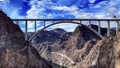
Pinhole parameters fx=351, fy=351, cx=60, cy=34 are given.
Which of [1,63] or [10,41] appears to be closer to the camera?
[1,63]

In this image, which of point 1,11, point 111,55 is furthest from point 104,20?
point 111,55

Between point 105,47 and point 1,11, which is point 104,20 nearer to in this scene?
point 1,11

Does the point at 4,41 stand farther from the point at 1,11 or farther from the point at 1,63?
the point at 1,11

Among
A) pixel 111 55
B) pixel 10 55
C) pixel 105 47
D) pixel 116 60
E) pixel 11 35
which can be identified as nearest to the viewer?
pixel 116 60

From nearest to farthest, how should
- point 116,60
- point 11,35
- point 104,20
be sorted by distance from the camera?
point 116,60, point 11,35, point 104,20

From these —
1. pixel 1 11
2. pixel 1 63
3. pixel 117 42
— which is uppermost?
pixel 1 11

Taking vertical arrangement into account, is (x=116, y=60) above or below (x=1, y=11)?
below

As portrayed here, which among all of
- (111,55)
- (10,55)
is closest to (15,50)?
(10,55)
